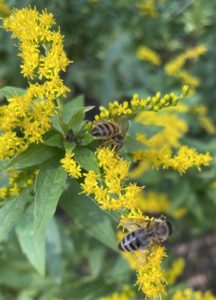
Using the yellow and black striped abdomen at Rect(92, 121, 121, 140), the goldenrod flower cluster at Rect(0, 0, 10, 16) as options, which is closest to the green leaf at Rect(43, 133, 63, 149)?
the yellow and black striped abdomen at Rect(92, 121, 121, 140)

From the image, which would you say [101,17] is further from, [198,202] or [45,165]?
[45,165]

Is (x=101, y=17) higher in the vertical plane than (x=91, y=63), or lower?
higher

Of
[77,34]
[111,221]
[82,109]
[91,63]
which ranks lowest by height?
[91,63]

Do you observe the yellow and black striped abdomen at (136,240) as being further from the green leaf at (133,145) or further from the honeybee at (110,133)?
the green leaf at (133,145)

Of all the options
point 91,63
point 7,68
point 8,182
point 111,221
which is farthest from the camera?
point 91,63

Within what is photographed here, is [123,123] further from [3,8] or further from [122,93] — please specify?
[122,93]

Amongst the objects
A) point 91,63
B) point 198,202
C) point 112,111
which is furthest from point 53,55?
point 91,63
